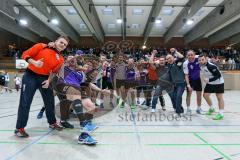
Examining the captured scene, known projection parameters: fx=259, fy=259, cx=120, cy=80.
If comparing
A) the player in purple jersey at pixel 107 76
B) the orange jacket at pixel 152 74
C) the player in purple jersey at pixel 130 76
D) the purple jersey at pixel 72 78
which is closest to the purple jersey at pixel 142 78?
the player in purple jersey at pixel 130 76

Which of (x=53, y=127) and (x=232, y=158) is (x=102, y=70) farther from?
(x=232, y=158)

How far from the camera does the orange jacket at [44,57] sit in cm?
421

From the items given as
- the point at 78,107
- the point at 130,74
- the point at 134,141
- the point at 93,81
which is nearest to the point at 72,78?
the point at 78,107

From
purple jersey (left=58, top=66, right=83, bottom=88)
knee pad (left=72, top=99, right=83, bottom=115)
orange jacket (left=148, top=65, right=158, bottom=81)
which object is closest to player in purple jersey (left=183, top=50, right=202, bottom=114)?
orange jacket (left=148, top=65, right=158, bottom=81)

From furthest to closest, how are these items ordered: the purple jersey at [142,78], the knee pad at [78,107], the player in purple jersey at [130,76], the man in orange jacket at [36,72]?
the purple jersey at [142,78] < the player in purple jersey at [130,76] < the man in orange jacket at [36,72] < the knee pad at [78,107]

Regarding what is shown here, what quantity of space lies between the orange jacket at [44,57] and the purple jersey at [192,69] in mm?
3473

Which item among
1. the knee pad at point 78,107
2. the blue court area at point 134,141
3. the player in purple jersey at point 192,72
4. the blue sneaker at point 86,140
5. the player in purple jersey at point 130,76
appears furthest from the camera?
the player in purple jersey at point 130,76

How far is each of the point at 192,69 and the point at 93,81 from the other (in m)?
2.61

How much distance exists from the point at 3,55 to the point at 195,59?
25.9 meters

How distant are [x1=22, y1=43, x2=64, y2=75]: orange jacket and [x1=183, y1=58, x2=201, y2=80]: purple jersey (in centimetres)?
347

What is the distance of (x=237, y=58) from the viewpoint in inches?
991

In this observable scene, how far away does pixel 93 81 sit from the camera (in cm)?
699

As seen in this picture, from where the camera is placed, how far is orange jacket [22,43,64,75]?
4.21 meters

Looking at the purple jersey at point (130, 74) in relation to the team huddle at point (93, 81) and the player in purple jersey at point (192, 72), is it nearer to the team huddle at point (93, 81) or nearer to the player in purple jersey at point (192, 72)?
the team huddle at point (93, 81)
